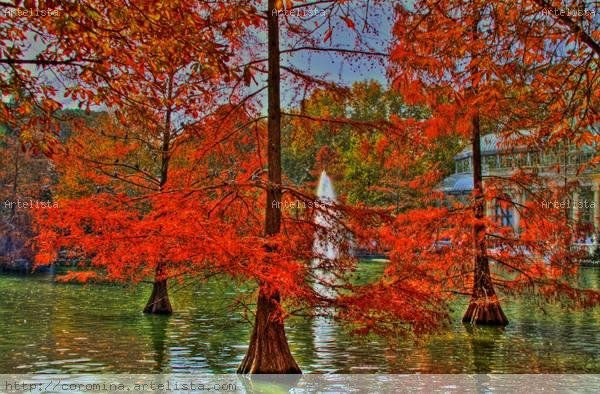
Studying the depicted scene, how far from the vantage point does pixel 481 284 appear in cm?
1970

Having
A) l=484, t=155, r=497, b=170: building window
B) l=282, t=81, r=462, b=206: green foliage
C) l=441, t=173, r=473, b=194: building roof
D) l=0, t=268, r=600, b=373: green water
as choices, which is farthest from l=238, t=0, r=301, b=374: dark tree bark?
l=484, t=155, r=497, b=170: building window

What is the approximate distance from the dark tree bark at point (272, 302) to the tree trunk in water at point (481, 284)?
811 centimetres

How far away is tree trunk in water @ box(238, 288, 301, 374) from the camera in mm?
11805

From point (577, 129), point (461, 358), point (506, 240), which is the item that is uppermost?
point (577, 129)

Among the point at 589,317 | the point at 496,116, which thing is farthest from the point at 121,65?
the point at 589,317

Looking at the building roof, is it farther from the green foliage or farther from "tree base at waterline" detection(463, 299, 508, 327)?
"tree base at waterline" detection(463, 299, 508, 327)

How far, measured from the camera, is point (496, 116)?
1942 centimetres

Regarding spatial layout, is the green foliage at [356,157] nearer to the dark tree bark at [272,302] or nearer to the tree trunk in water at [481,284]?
the tree trunk in water at [481,284]

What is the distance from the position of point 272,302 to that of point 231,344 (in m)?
5.52

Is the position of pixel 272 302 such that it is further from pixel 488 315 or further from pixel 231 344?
pixel 488 315

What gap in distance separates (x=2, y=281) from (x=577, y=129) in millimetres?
31253

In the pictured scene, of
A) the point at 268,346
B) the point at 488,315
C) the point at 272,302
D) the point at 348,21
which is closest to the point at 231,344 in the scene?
the point at 268,346

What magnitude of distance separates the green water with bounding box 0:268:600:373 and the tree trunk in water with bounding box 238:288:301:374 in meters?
0.46

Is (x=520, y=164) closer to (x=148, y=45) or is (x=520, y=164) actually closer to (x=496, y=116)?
(x=496, y=116)
